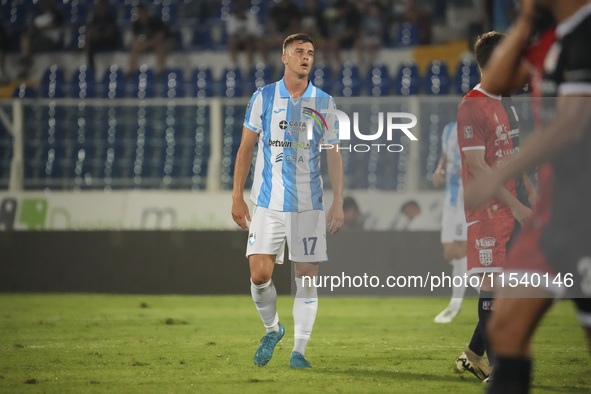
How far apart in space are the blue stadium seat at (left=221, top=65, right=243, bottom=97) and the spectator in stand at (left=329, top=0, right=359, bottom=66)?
2.29 metres

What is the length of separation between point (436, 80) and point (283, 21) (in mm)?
4079

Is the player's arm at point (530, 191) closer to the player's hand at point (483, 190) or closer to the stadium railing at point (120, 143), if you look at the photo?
the player's hand at point (483, 190)

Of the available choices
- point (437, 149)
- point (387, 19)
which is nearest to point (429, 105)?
point (437, 149)

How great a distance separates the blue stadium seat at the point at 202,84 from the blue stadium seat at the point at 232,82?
0.22 meters

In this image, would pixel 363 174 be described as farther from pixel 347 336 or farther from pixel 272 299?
pixel 272 299

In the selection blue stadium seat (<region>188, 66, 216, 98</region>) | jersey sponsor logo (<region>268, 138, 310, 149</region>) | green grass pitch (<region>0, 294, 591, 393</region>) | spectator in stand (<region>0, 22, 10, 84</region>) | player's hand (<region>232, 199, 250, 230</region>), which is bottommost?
green grass pitch (<region>0, 294, 591, 393</region>)

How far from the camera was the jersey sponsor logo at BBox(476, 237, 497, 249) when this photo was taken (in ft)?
18.4

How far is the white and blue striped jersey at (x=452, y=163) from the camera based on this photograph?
9.97 m

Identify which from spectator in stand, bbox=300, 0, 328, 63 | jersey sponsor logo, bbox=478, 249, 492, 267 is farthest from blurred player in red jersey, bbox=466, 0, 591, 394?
spectator in stand, bbox=300, 0, 328, 63

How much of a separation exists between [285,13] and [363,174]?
19.5 feet

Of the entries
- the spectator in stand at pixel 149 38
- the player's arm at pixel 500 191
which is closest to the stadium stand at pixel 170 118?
the spectator in stand at pixel 149 38

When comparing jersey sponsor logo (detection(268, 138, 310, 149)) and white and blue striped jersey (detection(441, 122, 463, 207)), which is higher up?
jersey sponsor logo (detection(268, 138, 310, 149))

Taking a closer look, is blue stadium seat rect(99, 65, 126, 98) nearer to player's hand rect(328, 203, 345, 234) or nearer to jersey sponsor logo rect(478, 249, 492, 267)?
player's hand rect(328, 203, 345, 234)

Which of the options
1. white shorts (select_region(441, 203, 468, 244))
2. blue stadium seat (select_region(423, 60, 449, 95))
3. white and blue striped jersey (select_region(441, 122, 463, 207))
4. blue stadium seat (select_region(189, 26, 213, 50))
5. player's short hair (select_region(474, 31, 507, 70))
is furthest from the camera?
blue stadium seat (select_region(189, 26, 213, 50))
